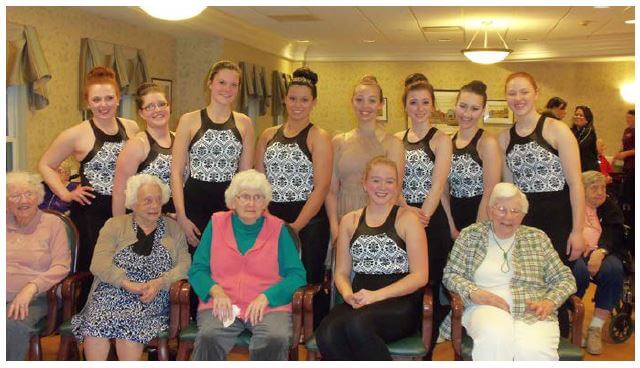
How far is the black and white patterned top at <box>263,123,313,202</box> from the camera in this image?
3641 mm

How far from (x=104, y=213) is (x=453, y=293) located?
1765 millimetres

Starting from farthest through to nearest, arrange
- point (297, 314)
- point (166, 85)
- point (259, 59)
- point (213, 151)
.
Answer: point (259, 59)
point (166, 85)
point (213, 151)
point (297, 314)

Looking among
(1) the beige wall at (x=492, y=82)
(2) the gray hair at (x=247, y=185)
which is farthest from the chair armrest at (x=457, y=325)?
(1) the beige wall at (x=492, y=82)

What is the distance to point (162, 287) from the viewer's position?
3.25m

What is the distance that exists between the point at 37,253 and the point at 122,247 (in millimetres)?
429

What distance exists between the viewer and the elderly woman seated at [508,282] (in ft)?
9.68

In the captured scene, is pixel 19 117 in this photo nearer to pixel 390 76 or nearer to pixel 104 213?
pixel 104 213

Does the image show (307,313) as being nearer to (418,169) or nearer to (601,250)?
(418,169)

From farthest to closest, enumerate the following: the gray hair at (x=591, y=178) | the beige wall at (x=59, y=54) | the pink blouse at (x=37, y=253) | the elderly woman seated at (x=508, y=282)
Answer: the beige wall at (x=59, y=54) → the gray hair at (x=591, y=178) → the pink blouse at (x=37, y=253) → the elderly woman seated at (x=508, y=282)

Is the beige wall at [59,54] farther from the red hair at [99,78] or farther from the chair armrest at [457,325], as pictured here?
the chair armrest at [457,325]

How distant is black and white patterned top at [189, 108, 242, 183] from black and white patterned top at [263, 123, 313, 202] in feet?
0.67

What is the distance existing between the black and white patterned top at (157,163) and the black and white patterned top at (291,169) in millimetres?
494

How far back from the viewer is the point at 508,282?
315 cm

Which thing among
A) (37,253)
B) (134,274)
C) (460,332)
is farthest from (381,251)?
(37,253)
